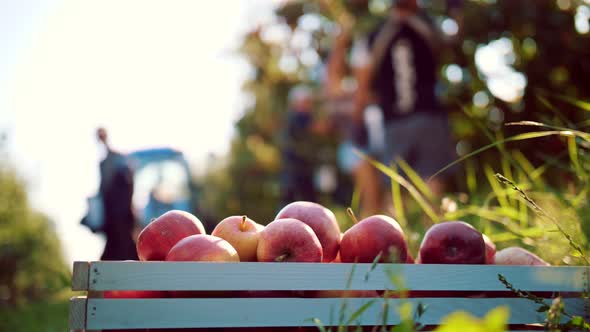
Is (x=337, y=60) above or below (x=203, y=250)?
above

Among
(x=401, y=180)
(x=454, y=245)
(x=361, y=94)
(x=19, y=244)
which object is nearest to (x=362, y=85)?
(x=361, y=94)

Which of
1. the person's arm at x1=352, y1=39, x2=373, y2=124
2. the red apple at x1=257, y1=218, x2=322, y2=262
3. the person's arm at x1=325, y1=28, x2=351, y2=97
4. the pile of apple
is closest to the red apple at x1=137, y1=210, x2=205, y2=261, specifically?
the pile of apple

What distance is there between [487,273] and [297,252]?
455 millimetres

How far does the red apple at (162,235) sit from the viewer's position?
63.1 inches

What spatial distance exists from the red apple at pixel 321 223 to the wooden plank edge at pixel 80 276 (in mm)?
652

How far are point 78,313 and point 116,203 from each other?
8.23ft

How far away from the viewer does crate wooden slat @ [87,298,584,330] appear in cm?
120

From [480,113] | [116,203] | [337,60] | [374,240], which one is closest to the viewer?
[374,240]

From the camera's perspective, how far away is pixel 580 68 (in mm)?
8367

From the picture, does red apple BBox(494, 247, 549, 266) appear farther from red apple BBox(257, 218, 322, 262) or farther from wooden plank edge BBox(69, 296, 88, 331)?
wooden plank edge BBox(69, 296, 88, 331)

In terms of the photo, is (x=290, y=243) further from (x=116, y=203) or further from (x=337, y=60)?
(x=337, y=60)

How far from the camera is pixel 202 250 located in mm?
1437

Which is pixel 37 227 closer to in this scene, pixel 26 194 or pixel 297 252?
pixel 26 194

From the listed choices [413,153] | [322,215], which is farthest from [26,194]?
[322,215]
